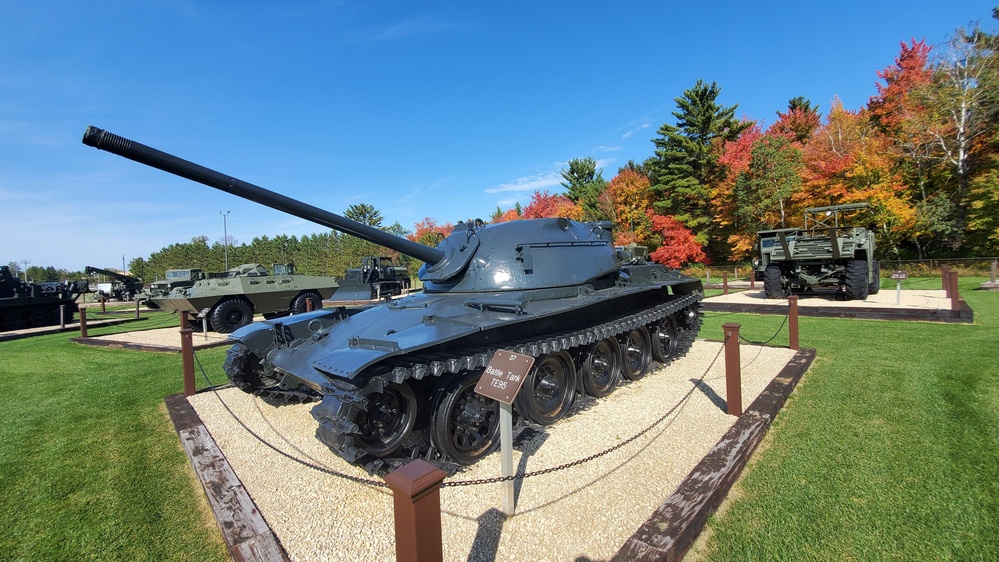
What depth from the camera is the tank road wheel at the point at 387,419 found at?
4098mm

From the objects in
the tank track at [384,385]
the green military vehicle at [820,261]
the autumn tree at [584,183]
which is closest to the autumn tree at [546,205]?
the autumn tree at [584,183]

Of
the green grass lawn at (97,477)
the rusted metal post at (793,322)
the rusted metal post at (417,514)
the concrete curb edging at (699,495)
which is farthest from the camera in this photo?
the rusted metal post at (793,322)

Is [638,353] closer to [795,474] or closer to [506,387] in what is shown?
[795,474]

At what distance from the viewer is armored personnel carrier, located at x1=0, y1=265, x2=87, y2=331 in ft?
59.3

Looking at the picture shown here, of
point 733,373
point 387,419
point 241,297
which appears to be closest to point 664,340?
point 733,373

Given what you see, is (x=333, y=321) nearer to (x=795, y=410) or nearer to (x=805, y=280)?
(x=795, y=410)

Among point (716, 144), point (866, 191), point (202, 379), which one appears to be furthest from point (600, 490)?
point (716, 144)

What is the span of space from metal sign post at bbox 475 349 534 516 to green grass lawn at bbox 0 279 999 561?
1.46 meters

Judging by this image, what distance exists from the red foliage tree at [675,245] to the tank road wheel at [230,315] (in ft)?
80.5

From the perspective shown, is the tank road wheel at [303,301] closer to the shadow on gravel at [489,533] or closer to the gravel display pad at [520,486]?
the gravel display pad at [520,486]

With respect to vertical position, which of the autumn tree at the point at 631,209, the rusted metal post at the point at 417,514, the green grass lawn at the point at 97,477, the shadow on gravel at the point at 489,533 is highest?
the autumn tree at the point at 631,209

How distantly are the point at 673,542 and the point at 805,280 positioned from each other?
1621cm

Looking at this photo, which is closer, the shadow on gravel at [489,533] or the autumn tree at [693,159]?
the shadow on gravel at [489,533]

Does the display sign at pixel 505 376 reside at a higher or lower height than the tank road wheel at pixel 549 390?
higher
